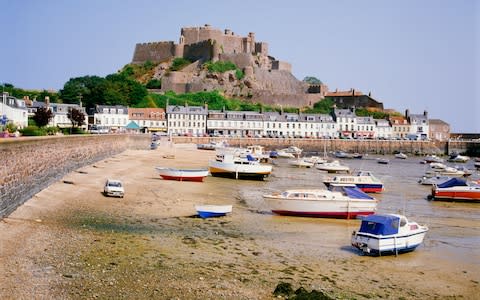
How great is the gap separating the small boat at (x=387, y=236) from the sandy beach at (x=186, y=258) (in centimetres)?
30

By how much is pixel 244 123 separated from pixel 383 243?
7792 centimetres

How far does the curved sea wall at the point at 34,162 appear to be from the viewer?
52.1 feet

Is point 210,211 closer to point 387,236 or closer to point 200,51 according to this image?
point 387,236

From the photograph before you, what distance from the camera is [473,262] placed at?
1656cm

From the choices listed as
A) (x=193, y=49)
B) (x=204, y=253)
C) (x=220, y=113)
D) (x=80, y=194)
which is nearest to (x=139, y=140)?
(x=220, y=113)

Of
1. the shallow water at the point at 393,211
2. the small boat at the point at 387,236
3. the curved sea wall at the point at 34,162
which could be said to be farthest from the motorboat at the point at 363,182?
the small boat at the point at 387,236

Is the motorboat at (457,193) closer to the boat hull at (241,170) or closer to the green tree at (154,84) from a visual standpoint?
the boat hull at (241,170)

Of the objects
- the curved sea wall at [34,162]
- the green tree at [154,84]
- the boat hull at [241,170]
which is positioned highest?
the green tree at [154,84]

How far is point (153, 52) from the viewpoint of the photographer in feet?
392

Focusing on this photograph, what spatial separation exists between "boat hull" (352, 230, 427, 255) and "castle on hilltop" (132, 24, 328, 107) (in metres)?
93.0

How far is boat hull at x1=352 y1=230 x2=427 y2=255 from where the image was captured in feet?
55.1

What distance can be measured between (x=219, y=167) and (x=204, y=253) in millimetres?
22942

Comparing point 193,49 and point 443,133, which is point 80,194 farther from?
point 443,133

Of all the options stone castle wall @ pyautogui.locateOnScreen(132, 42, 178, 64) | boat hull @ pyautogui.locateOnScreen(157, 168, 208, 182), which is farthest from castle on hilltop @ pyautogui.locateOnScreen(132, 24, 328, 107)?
boat hull @ pyautogui.locateOnScreen(157, 168, 208, 182)
